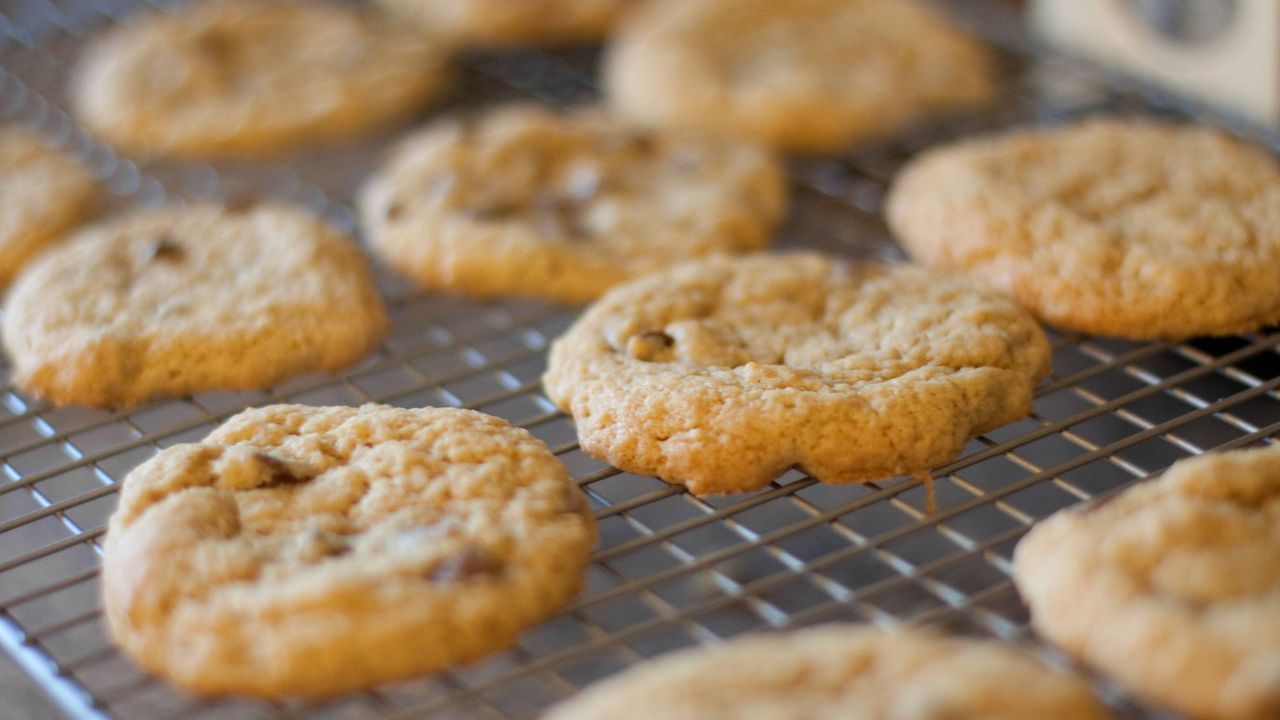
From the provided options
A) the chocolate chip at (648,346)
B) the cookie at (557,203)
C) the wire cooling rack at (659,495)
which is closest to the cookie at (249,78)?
the wire cooling rack at (659,495)

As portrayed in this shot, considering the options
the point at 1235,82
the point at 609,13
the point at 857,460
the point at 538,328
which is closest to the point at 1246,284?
the point at 857,460

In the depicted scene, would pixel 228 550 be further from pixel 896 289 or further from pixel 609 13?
pixel 609 13

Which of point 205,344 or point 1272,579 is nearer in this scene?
point 1272,579

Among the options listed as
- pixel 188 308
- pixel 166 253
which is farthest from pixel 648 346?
pixel 166 253

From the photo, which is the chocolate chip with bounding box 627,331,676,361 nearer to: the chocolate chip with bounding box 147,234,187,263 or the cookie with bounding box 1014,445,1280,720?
the cookie with bounding box 1014,445,1280,720

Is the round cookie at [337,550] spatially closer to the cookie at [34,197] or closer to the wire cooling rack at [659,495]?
the wire cooling rack at [659,495]

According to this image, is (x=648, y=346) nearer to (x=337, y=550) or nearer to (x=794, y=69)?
(x=337, y=550)
